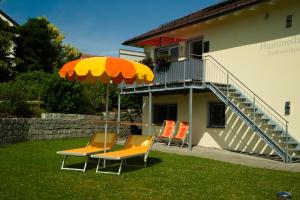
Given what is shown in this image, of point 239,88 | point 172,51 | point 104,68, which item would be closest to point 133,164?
point 104,68

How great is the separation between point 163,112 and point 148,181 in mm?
12939

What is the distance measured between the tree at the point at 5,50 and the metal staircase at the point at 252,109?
503 inches

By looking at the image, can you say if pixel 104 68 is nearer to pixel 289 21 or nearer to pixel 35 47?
pixel 289 21

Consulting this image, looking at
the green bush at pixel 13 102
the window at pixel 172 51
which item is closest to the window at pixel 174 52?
the window at pixel 172 51

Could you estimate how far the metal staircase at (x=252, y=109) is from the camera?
1299 centimetres

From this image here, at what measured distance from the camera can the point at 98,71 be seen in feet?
29.5

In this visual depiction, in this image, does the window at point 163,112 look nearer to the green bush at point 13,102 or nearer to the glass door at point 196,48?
the glass door at point 196,48

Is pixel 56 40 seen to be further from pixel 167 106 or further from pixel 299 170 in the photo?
pixel 299 170

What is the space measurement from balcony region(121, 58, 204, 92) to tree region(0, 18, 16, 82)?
34.6 ft

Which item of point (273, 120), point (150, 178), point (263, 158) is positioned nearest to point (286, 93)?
point (273, 120)

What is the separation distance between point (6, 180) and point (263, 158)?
8.68m

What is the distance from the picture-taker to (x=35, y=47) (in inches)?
1181

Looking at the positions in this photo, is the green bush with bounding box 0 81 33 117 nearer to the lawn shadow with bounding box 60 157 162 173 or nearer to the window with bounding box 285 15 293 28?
the lawn shadow with bounding box 60 157 162 173

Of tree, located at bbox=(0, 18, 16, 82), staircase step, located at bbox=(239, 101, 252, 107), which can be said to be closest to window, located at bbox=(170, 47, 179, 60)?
staircase step, located at bbox=(239, 101, 252, 107)
